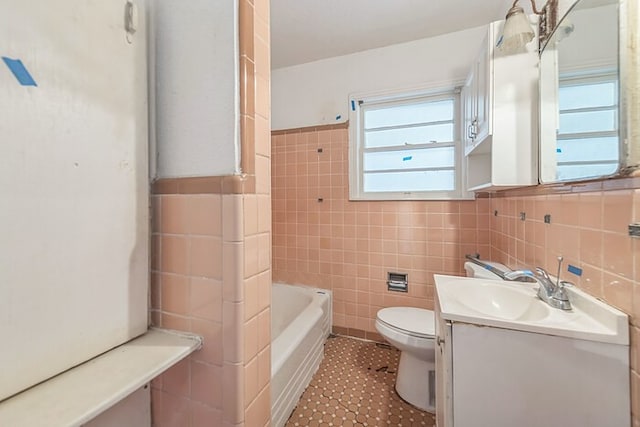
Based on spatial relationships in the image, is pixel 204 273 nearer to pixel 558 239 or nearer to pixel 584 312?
pixel 584 312

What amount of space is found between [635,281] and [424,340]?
92 cm

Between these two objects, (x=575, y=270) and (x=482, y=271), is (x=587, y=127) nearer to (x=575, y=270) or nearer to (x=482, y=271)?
(x=575, y=270)

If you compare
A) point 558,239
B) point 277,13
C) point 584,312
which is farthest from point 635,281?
point 277,13

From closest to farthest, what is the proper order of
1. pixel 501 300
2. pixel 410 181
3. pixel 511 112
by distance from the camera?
1. pixel 501 300
2. pixel 511 112
3. pixel 410 181

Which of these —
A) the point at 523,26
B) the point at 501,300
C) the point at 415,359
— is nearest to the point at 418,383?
the point at 415,359

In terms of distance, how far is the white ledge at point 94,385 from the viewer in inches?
18.0

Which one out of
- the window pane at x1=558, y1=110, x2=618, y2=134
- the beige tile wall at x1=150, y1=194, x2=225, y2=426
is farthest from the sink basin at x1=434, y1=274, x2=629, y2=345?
the beige tile wall at x1=150, y1=194, x2=225, y2=426

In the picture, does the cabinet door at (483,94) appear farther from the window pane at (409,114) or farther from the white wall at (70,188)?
the white wall at (70,188)

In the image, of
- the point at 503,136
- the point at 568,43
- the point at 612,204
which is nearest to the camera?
the point at 612,204

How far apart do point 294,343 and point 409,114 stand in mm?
1849

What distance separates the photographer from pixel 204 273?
0.68 m

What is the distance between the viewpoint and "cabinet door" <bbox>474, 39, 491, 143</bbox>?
1292 mm

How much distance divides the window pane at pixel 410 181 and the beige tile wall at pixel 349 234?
141 mm

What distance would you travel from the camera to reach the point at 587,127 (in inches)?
38.0
